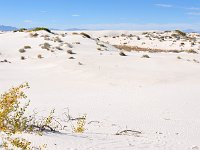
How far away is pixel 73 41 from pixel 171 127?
20.5 meters

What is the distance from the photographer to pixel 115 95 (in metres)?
12.3

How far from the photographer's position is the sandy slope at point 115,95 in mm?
6656

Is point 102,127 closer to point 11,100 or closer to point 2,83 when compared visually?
point 11,100

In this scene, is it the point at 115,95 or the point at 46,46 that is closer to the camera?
the point at 115,95

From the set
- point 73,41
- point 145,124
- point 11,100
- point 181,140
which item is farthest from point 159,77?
point 73,41

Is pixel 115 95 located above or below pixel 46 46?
above

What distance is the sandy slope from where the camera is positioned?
21.8ft

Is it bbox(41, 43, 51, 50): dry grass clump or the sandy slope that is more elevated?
the sandy slope

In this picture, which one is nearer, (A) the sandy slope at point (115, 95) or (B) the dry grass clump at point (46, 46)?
(A) the sandy slope at point (115, 95)

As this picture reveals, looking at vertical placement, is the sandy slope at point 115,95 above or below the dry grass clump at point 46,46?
above

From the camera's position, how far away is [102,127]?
8.23 m

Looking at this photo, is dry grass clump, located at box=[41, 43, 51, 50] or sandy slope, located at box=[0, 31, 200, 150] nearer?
sandy slope, located at box=[0, 31, 200, 150]

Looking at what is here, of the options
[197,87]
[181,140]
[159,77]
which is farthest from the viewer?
[159,77]

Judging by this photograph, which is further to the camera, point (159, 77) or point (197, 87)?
point (159, 77)
